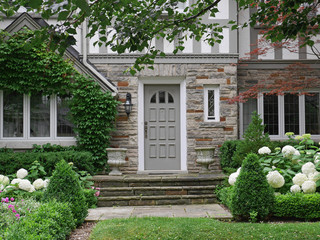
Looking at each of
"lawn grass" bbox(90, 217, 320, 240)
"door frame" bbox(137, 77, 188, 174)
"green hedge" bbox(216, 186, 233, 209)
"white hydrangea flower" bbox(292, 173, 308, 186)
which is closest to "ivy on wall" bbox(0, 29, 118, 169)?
"door frame" bbox(137, 77, 188, 174)

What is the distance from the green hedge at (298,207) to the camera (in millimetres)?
5992

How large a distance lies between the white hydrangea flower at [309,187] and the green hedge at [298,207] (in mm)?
358

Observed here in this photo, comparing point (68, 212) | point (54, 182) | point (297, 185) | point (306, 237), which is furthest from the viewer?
point (297, 185)

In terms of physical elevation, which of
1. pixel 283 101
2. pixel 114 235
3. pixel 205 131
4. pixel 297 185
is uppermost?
pixel 283 101

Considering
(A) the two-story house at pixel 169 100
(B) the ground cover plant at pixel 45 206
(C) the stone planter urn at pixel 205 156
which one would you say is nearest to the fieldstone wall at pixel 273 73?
(A) the two-story house at pixel 169 100

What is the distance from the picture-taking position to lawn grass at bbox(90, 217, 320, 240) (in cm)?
498

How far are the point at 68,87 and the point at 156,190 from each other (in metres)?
3.59

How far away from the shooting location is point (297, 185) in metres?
6.61

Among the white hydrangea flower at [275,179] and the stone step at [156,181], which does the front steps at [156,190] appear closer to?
the stone step at [156,181]

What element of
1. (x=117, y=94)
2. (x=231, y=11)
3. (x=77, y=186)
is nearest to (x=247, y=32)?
(x=231, y=11)

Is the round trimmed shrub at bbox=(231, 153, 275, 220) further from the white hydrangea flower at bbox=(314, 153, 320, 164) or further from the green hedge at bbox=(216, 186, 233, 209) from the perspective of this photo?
the white hydrangea flower at bbox=(314, 153, 320, 164)

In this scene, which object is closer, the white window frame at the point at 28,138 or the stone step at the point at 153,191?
the stone step at the point at 153,191

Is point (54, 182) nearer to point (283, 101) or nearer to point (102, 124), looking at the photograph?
point (102, 124)

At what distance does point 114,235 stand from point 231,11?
23.6 feet
